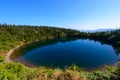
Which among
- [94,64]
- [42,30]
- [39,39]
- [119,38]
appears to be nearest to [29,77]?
[94,64]

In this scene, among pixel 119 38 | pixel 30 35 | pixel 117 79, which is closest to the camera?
pixel 117 79

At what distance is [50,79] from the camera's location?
12.9 m

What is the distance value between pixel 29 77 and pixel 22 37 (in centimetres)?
9020

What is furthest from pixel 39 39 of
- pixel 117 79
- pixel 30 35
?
pixel 117 79

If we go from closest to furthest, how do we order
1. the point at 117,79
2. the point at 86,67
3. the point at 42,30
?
the point at 117,79, the point at 86,67, the point at 42,30

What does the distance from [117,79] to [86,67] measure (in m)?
25.5

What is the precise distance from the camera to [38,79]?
12406 millimetres

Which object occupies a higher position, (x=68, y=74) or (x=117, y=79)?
(x=68, y=74)

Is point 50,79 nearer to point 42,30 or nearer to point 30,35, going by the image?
point 30,35

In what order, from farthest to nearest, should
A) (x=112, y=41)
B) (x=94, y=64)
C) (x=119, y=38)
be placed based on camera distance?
(x=112, y=41), (x=119, y=38), (x=94, y=64)

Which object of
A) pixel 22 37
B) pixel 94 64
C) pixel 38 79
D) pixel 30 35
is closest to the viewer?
pixel 38 79

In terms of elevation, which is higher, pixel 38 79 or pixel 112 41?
pixel 38 79

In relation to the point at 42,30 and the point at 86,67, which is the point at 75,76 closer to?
the point at 86,67

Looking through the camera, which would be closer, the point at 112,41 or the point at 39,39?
the point at 112,41
